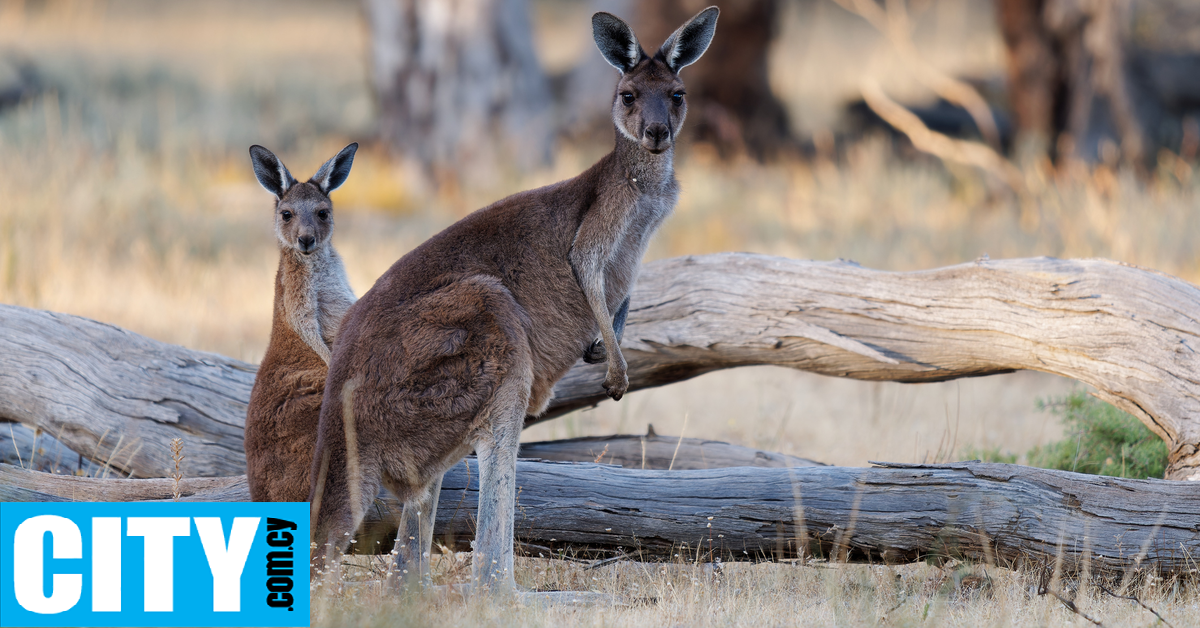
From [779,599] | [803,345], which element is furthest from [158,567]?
[803,345]

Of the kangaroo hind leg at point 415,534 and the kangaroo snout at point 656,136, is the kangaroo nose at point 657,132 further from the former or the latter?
the kangaroo hind leg at point 415,534

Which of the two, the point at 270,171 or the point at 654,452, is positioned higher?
the point at 270,171

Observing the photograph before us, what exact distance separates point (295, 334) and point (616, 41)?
175cm

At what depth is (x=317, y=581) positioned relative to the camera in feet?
11.6

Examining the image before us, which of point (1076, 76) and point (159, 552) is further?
point (1076, 76)

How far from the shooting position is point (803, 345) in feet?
17.0

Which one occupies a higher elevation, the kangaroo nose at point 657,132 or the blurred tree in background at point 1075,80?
the blurred tree in background at point 1075,80

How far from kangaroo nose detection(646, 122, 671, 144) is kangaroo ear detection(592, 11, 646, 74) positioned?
32 centimetres

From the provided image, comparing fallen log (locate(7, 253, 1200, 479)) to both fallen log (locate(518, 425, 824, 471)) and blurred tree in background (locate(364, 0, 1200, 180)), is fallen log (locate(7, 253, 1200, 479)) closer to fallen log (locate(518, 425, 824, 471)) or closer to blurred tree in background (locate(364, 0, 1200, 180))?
fallen log (locate(518, 425, 824, 471))


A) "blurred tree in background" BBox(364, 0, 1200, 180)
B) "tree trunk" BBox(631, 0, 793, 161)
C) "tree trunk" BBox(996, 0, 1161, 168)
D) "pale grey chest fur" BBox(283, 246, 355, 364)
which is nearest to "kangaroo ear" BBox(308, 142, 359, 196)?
"pale grey chest fur" BBox(283, 246, 355, 364)

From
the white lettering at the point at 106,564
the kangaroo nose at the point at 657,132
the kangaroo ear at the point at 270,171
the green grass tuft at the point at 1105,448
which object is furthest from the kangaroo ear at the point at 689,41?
the green grass tuft at the point at 1105,448

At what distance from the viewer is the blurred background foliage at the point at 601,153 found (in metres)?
7.57

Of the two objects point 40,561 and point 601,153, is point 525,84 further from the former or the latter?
point 40,561

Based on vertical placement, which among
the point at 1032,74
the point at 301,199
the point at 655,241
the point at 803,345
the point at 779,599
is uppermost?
the point at 1032,74
